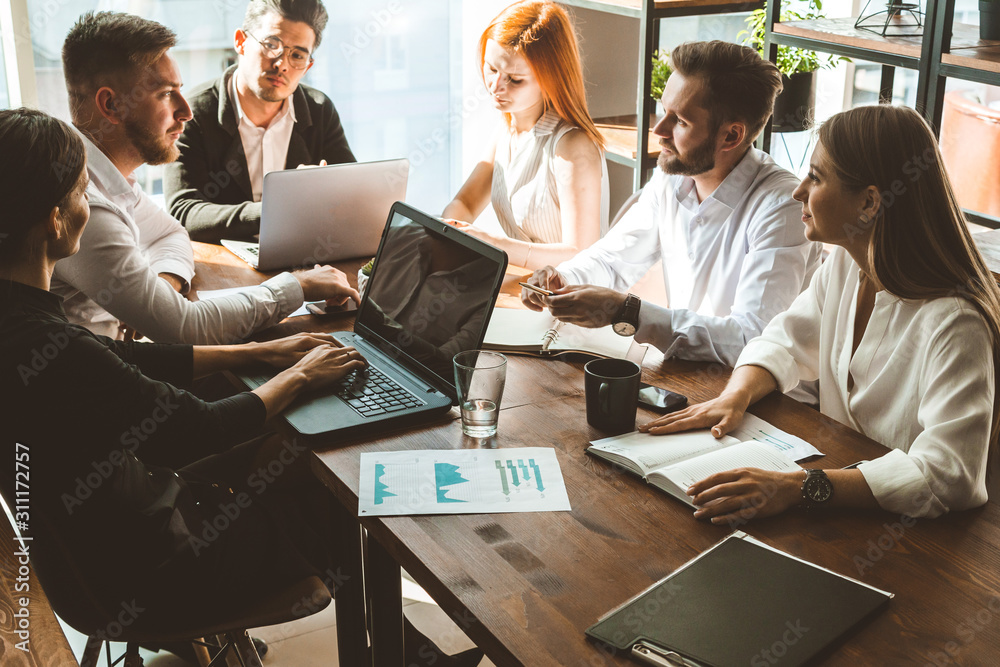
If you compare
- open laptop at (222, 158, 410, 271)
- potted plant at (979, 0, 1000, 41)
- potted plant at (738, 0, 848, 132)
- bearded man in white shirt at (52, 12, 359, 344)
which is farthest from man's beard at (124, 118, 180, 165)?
potted plant at (979, 0, 1000, 41)

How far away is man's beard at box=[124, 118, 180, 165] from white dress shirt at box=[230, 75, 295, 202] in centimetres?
65

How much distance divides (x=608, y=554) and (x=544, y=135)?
181 centimetres

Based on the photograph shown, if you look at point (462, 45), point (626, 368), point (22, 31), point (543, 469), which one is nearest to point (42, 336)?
point (543, 469)

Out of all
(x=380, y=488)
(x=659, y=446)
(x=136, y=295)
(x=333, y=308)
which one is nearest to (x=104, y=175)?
(x=136, y=295)

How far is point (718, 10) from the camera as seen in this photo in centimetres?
291

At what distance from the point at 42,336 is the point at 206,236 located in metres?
1.31

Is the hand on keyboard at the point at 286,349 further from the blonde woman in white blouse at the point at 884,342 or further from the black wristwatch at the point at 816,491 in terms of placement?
the black wristwatch at the point at 816,491

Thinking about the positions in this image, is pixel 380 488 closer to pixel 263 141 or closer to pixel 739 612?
pixel 739 612

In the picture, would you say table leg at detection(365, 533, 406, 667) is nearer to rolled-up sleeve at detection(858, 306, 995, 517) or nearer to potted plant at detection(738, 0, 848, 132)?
rolled-up sleeve at detection(858, 306, 995, 517)

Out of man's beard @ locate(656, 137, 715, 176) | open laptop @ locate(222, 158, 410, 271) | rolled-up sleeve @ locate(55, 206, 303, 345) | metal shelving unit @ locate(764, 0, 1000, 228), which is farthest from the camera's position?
open laptop @ locate(222, 158, 410, 271)

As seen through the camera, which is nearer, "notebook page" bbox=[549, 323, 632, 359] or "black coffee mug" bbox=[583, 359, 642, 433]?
"black coffee mug" bbox=[583, 359, 642, 433]

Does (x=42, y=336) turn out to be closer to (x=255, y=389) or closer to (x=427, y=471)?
(x=255, y=389)

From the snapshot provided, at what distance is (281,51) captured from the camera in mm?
2797

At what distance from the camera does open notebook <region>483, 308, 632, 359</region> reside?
1.72 meters
